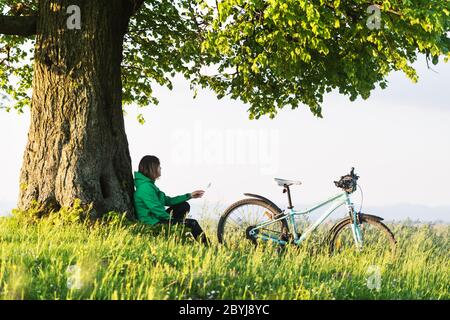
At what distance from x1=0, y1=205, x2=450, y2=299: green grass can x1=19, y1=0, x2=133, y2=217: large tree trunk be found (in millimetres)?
1248

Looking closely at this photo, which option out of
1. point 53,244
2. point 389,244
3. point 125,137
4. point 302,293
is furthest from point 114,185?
point 302,293

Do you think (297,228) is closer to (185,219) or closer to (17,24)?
(185,219)

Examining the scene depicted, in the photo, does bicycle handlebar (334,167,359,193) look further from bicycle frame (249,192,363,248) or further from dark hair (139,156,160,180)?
dark hair (139,156,160,180)

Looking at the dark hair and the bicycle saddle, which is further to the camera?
the dark hair

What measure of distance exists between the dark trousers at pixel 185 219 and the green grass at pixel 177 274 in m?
0.28

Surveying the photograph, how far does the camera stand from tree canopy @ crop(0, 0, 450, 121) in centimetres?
1051

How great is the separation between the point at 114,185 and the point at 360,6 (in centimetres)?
562

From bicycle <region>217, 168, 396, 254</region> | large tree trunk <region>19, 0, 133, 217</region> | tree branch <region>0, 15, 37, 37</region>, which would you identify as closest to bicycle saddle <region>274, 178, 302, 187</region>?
bicycle <region>217, 168, 396, 254</region>

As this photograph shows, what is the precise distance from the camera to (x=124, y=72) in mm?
15914

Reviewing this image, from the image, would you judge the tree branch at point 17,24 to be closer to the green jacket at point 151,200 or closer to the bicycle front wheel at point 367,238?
the green jacket at point 151,200

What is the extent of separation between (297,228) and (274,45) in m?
3.66

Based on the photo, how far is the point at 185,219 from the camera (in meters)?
10.6

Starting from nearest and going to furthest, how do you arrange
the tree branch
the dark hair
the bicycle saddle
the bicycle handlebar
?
the bicycle handlebar < the bicycle saddle < the dark hair < the tree branch

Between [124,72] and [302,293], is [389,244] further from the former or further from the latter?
[124,72]
